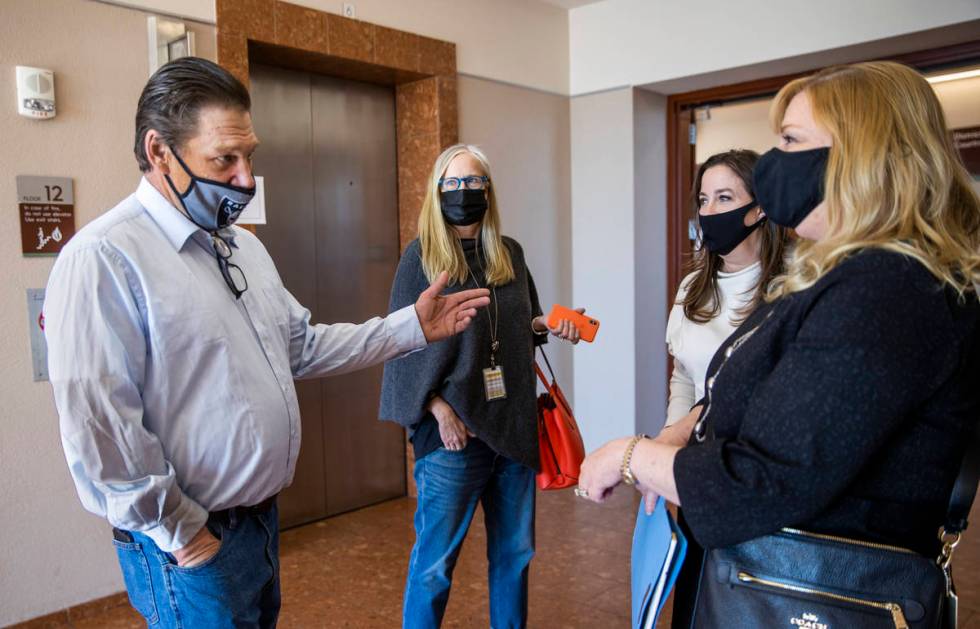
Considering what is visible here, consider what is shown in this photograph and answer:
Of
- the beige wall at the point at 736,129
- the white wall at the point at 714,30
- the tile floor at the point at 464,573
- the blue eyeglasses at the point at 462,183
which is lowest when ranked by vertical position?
the tile floor at the point at 464,573

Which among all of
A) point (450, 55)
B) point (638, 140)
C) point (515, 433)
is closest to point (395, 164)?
point (450, 55)

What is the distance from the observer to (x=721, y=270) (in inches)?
86.3

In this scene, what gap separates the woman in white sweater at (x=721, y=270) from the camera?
2.09m

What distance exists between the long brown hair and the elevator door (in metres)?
2.29

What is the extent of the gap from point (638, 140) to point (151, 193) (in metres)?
3.74

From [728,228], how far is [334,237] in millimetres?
2462

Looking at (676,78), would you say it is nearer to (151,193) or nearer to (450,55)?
(450,55)

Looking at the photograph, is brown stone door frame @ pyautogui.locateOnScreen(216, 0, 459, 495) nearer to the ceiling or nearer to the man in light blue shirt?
the ceiling

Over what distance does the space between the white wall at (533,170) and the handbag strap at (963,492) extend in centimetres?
356

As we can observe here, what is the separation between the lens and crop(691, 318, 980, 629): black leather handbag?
3.59 feet

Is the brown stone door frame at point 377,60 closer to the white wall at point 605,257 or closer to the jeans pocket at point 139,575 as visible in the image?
the white wall at point 605,257

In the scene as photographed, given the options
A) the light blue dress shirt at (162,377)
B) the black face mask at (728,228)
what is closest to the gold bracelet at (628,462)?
the light blue dress shirt at (162,377)

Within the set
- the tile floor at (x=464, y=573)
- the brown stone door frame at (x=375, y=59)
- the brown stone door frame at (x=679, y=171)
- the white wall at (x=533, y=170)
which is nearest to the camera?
the tile floor at (x=464, y=573)

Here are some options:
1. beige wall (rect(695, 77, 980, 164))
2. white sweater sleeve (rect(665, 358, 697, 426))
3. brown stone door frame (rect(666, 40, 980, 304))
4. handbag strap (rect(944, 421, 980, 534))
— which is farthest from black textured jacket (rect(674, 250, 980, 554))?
brown stone door frame (rect(666, 40, 980, 304))
